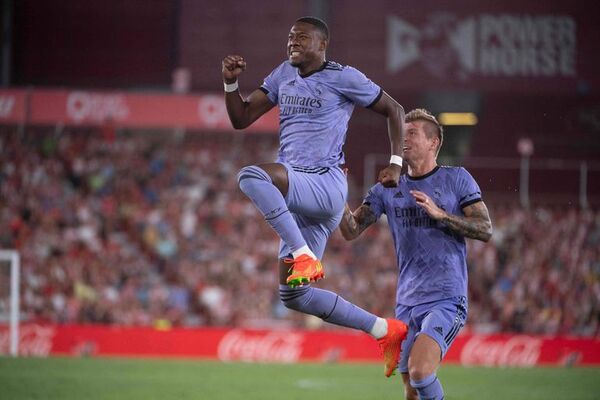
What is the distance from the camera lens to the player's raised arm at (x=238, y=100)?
7.70 metres

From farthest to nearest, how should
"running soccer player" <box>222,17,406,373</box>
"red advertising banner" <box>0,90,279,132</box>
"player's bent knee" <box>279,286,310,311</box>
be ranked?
"red advertising banner" <box>0,90,279,132</box> → "player's bent knee" <box>279,286,310,311</box> → "running soccer player" <box>222,17,406,373</box>

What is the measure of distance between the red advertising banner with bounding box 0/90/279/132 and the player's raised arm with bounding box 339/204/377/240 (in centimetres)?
1560

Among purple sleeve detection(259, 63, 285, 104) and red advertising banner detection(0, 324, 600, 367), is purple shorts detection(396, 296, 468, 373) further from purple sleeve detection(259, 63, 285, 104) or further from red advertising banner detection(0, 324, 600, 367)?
red advertising banner detection(0, 324, 600, 367)

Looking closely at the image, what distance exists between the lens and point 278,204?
7.26 m

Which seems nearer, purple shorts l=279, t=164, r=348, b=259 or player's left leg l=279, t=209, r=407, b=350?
purple shorts l=279, t=164, r=348, b=259

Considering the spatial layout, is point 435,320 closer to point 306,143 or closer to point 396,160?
point 396,160

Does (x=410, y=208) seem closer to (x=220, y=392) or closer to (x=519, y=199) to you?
(x=220, y=392)

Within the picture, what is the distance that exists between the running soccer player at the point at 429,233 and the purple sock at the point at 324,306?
1.05ft

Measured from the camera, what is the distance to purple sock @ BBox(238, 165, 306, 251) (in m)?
7.21

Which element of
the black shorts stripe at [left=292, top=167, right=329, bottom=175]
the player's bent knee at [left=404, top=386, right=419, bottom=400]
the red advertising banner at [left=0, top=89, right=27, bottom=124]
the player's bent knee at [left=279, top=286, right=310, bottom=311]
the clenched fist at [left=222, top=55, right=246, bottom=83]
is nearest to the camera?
the black shorts stripe at [left=292, top=167, right=329, bottom=175]

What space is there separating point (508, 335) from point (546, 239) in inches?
120

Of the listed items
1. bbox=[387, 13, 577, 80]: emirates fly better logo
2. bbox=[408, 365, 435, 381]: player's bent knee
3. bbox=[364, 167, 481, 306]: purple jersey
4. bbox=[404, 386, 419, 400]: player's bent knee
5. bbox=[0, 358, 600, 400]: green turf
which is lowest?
bbox=[0, 358, 600, 400]: green turf

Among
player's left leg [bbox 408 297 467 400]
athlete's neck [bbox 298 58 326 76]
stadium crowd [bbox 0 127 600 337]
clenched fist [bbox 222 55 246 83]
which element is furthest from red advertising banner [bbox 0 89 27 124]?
player's left leg [bbox 408 297 467 400]

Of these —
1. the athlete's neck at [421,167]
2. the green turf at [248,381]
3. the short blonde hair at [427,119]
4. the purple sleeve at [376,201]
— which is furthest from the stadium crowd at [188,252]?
the short blonde hair at [427,119]
